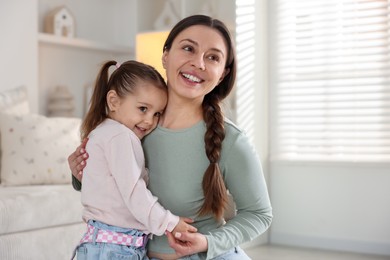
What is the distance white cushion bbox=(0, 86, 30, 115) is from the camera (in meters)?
3.59

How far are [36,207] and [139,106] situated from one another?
142cm

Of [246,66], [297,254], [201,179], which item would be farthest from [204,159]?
[246,66]

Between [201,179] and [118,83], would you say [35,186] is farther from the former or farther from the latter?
[201,179]

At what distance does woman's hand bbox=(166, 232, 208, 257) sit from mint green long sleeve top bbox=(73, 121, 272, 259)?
0.33ft

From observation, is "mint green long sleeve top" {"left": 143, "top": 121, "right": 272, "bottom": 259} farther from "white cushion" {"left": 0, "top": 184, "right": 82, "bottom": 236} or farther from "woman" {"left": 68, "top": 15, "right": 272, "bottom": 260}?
"white cushion" {"left": 0, "top": 184, "right": 82, "bottom": 236}

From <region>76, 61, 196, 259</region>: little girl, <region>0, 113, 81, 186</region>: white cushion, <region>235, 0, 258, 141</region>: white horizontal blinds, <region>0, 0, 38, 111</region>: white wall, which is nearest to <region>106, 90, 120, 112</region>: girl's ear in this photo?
<region>76, 61, 196, 259</region>: little girl

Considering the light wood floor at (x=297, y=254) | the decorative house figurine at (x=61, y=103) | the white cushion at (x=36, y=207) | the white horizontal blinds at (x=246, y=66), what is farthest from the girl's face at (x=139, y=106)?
the decorative house figurine at (x=61, y=103)

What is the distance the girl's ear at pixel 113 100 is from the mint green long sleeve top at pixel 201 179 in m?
0.16

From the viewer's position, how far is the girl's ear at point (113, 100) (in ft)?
5.63

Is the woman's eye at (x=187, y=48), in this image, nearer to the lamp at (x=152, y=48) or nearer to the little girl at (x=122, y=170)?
the little girl at (x=122, y=170)

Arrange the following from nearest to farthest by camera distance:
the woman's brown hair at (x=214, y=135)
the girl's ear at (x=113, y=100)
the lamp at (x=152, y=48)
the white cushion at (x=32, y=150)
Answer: the woman's brown hair at (x=214, y=135), the girl's ear at (x=113, y=100), the white cushion at (x=32, y=150), the lamp at (x=152, y=48)

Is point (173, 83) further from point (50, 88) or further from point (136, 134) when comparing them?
point (50, 88)

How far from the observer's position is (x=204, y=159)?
1666 millimetres

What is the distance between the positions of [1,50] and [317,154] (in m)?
2.17
